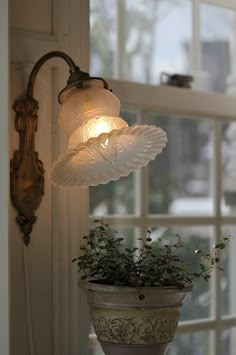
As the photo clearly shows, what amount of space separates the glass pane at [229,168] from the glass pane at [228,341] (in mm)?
422

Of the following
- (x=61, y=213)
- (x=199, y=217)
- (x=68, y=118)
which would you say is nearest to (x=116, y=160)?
(x=68, y=118)

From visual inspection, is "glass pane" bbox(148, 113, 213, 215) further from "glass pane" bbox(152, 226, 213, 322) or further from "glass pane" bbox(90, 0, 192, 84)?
"glass pane" bbox(90, 0, 192, 84)

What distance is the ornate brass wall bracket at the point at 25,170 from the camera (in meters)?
1.81

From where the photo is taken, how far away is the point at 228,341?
7.91ft

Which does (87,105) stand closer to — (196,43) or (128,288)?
(128,288)

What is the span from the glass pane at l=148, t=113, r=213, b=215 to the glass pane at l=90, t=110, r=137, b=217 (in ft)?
Answer: 0.25

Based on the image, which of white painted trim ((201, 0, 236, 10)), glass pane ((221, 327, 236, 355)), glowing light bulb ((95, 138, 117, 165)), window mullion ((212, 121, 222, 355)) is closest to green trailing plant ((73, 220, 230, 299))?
glowing light bulb ((95, 138, 117, 165))

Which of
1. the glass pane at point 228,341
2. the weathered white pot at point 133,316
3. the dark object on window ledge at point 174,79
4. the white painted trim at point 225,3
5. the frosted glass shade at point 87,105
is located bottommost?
the glass pane at point 228,341

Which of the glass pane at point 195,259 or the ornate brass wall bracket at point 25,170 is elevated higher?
the ornate brass wall bracket at point 25,170

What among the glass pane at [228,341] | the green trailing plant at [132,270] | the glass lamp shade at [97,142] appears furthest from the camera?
the glass pane at [228,341]

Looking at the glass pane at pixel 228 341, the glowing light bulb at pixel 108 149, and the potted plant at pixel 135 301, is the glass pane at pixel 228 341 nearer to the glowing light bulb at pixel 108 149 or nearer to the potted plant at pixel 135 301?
the potted plant at pixel 135 301

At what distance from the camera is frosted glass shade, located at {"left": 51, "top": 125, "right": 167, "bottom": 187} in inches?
63.8

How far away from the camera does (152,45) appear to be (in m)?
2.30

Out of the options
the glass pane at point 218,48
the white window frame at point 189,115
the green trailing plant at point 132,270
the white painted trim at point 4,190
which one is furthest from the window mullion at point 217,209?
the white painted trim at point 4,190
